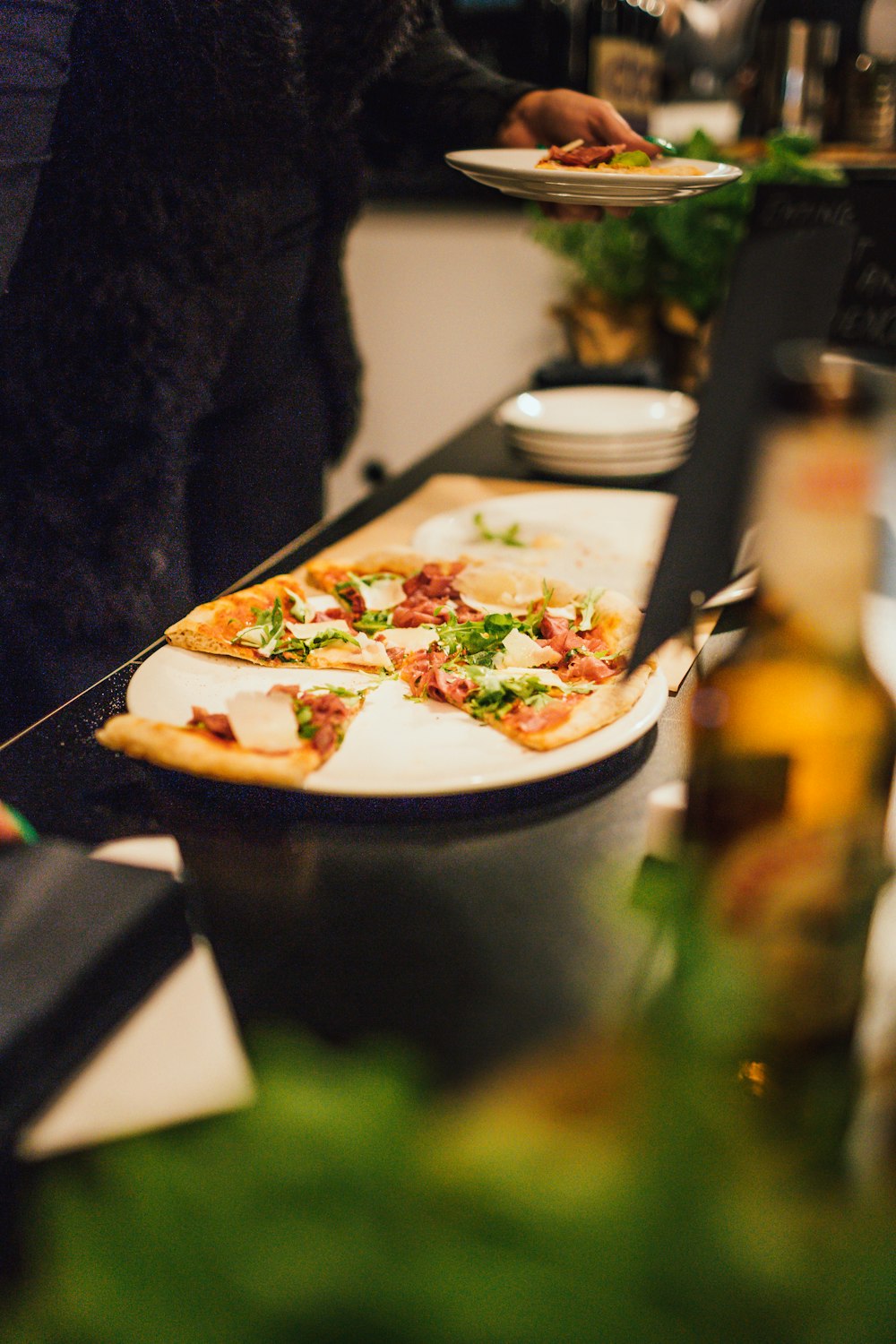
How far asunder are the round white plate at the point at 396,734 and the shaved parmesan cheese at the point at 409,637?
6 cm

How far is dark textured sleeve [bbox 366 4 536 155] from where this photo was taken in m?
1.55

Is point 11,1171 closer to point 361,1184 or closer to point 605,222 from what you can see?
point 361,1184

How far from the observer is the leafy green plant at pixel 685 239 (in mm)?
1944

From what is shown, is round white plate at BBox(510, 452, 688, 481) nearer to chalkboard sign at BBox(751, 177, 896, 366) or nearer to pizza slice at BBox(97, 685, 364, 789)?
chalkboard sign at BBox(751, 177, 896, 366)

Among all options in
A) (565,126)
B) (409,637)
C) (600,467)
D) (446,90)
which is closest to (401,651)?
(409,637)

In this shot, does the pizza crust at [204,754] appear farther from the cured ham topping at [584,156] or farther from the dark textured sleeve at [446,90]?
the dark textured sleeve at [446,90]

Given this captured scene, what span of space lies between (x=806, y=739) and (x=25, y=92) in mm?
880

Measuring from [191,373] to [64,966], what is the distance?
3.30 ft

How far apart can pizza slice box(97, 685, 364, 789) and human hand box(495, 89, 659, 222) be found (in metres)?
0.87

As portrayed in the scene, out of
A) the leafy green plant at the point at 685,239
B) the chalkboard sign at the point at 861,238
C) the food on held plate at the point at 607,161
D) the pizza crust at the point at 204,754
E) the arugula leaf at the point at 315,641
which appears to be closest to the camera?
the pizza crust at the point at 204,754

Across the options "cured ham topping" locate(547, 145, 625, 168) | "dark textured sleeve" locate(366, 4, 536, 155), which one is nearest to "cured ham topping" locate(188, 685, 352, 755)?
"cured ham topping" locate(547, 145, 625, 168)

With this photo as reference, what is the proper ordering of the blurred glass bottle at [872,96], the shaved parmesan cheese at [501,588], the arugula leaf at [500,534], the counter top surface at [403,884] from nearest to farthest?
the counter top surface at [403,884]
the shaved parmesan cheese at [501,588]
the arugula leaf at [500,534]
the blurred glass bottle at [872,96]

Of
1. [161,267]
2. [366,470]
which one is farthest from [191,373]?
[366,470]

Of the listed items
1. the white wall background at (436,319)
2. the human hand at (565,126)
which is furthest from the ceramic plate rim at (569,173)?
the white wall background at (436,319)
